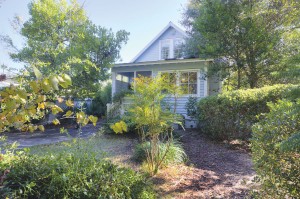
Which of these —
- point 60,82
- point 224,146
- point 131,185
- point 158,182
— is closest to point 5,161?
point 131,185

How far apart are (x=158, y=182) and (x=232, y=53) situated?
763 centimetres

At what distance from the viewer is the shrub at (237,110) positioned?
21.6 ft

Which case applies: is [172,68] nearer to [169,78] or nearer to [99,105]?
[169,78]

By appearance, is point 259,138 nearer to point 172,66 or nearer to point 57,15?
point 172,66

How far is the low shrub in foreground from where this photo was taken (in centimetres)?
216

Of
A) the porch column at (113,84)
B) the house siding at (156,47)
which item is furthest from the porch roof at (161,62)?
the house siding at (156,47)

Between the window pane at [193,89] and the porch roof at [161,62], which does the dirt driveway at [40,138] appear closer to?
the porch roof at [161,62]

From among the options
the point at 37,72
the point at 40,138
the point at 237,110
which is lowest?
the point at 40,138

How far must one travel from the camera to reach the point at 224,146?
22.6 ft

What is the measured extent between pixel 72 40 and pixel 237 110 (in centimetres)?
1053

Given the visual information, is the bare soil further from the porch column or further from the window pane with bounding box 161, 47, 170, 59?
the window pane with bounding box 161, 47, 170, 59

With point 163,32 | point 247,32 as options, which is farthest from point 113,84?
point 247,32

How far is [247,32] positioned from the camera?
921 centimetres

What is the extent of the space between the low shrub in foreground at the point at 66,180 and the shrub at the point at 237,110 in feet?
16.1
